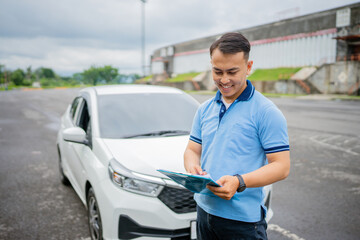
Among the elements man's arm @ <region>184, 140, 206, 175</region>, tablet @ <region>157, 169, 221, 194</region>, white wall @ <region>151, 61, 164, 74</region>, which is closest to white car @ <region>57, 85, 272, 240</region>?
man's arm @ <region>184, 140, 206, 175</region>

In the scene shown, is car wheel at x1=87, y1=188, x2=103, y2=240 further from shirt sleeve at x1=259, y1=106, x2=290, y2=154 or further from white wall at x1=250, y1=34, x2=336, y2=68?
white wall at x1=250, y1=34, x2=336, y2=68

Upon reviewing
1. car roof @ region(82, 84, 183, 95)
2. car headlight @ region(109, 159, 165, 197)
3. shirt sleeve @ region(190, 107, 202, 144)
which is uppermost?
car roof @ region(82, 84, 183, 95)

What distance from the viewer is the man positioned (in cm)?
149

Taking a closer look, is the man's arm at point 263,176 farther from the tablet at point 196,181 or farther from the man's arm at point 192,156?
the man's arm at point 192,156

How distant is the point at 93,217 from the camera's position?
3027 mm

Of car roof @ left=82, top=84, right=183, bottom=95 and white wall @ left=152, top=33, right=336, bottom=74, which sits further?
white wall @ left=152, top=33, right=336, bottom=74

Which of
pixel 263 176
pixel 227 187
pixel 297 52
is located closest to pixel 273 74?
pixel 297 52

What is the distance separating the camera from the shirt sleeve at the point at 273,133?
149 cm

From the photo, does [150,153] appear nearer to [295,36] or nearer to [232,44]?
[232,44]

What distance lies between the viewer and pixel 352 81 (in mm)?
26406

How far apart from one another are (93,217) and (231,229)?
1.86 metres

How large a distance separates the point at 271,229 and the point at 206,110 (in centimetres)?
221

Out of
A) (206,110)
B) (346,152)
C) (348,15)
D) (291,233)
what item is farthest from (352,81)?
(206,110)

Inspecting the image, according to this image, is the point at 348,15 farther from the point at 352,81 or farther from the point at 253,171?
the point at 253,171
